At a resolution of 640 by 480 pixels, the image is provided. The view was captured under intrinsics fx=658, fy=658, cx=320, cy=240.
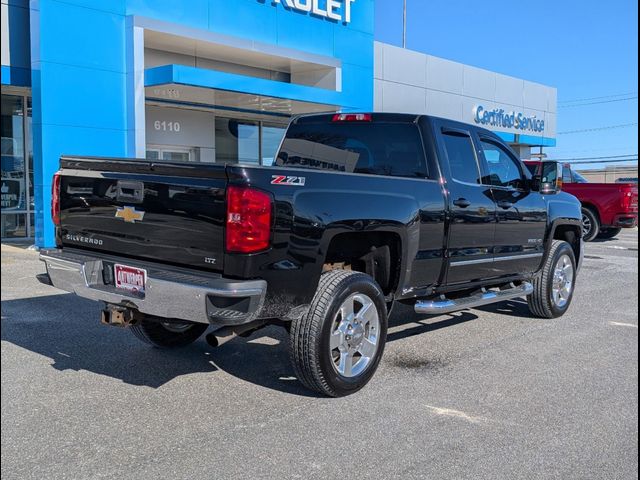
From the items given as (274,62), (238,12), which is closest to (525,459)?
(238,12)

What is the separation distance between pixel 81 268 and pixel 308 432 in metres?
1.90

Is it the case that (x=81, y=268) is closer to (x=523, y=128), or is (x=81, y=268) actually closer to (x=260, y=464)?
(x=260, y=464)

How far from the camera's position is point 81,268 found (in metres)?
4.48

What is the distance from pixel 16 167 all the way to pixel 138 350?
428 inches

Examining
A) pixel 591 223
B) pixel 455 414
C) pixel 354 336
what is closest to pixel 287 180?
pixel 354 336

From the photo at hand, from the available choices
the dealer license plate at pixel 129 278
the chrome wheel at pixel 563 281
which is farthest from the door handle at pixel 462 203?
the dealer license plate at pixel 129 278

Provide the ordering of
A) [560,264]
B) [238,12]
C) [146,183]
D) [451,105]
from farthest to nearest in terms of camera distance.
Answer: [451,105] < [238,12] < [560,264] < [146,183]

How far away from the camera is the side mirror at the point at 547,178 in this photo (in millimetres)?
6895

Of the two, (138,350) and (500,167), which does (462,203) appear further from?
(138,350)

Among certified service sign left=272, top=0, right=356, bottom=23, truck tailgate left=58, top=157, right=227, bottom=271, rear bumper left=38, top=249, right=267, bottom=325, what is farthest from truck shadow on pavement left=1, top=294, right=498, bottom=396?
certified service sign left=272, top=0, right=356, bottom=23

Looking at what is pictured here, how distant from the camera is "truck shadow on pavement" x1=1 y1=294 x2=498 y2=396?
511 cm

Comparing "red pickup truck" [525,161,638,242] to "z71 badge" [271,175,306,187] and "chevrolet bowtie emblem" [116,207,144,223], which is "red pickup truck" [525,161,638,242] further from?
"chevrolet bowtie emblem" [116,207,144,223]

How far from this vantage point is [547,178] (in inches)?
272

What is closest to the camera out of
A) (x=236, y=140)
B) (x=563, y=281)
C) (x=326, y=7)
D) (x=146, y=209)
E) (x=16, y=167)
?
(x=146, y=209)
